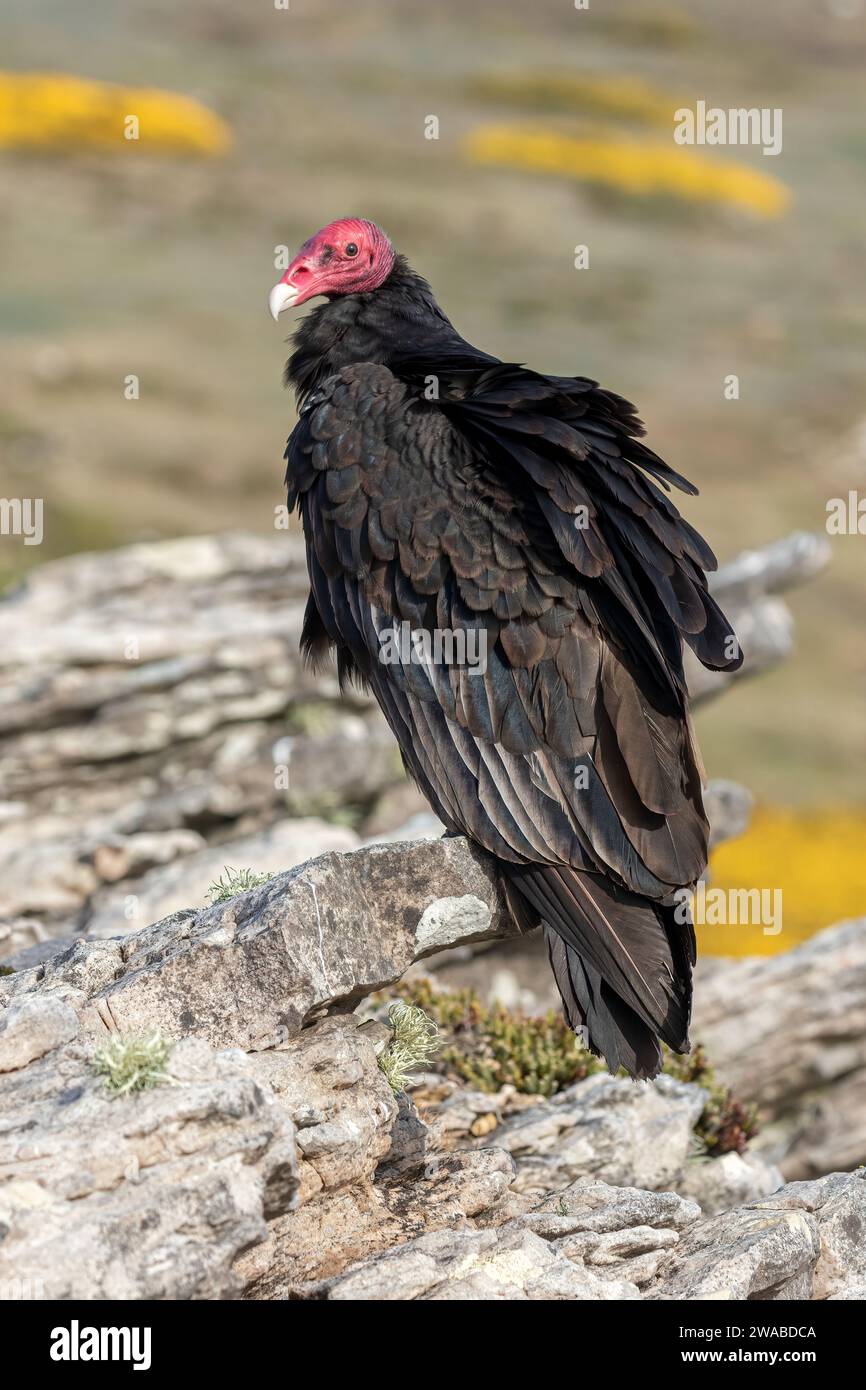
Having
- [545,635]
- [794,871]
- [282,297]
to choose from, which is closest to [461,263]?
[794,871]

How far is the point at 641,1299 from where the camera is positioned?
17.0 feet

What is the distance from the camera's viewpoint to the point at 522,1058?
8.03 meters

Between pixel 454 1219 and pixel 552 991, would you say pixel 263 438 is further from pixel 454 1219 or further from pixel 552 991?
pixel 454 1219

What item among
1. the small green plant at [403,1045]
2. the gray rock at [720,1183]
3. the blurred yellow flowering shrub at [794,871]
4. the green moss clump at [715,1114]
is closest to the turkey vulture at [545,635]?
the small green plant at [403,1045]

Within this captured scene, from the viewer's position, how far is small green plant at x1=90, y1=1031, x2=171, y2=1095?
4.65 meters

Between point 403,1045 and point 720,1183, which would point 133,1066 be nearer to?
point 403,1045

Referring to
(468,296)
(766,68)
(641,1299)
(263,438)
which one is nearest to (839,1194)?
(641,1299)

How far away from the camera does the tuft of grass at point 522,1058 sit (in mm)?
7922

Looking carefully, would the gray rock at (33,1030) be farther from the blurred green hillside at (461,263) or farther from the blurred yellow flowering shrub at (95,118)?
the blurred yellow flowering shrub at (95,118)

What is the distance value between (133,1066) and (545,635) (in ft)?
7.94

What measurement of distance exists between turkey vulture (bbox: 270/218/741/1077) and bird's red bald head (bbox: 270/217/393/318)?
34.3 inches
